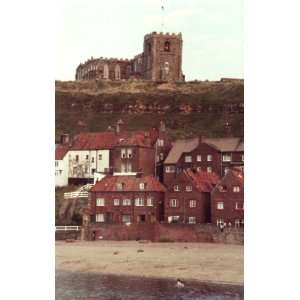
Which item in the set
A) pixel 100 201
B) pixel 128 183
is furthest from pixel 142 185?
pixel 100 201

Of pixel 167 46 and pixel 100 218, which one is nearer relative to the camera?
pixel 167 46

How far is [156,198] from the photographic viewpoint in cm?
992

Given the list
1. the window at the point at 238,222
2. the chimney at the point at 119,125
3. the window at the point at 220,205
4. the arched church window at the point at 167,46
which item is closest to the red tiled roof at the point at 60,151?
the chimney at the point at 119,125

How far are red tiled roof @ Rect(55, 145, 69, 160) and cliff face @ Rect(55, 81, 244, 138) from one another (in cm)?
20

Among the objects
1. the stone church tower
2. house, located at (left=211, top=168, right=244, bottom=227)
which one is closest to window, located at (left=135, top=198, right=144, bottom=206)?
house, located at (left=211, top=168, right=244, bottom=227)

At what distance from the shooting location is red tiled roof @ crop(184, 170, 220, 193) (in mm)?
9828

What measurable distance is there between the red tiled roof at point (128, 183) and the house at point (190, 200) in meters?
0.17

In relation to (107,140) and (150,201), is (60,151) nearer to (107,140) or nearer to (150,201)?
(107,140)

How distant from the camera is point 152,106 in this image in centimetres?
996

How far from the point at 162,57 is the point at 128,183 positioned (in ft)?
5.60

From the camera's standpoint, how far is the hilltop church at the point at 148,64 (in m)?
9.74

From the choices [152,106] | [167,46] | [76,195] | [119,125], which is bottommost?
[76,195]

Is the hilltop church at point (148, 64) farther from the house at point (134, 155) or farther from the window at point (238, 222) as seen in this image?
the window at point (238, 222)
